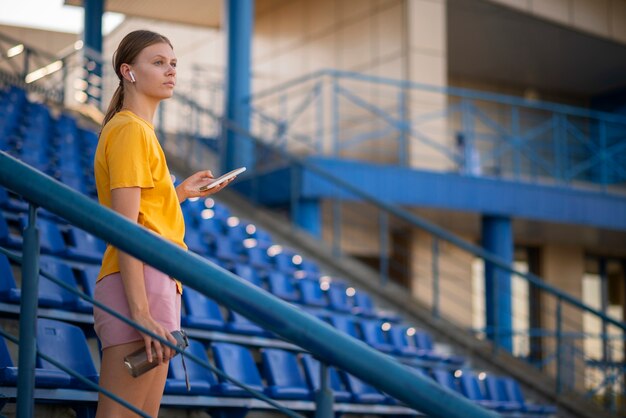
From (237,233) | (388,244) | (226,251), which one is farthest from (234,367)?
(388,244)

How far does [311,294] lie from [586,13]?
27.6 feet

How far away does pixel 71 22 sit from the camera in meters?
13.7

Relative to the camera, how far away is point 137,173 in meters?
1.86

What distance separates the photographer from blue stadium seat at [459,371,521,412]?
5.29 metres

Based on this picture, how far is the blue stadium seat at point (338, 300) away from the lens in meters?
5.93

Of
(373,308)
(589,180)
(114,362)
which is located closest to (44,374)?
(114,362)

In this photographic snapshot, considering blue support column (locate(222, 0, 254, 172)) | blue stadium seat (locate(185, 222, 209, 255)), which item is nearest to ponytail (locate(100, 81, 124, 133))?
blue stadium seat (locate(185, 222, 209, 255))

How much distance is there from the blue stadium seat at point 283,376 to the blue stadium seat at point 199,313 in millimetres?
304

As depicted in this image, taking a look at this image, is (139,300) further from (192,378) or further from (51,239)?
(51,239)

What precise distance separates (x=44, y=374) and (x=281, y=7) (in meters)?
11.0

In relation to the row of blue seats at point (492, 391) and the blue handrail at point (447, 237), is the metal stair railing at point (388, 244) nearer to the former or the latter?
the blue handrail at point (447, 237)

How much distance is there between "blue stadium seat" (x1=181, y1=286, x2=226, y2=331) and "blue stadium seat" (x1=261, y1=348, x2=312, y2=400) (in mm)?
304

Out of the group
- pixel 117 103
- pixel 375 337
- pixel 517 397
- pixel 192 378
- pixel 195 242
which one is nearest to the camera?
pixel 117 103

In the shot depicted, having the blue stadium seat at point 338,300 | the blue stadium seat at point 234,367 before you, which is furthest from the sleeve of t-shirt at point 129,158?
the blue stadium seat at point 338,300
